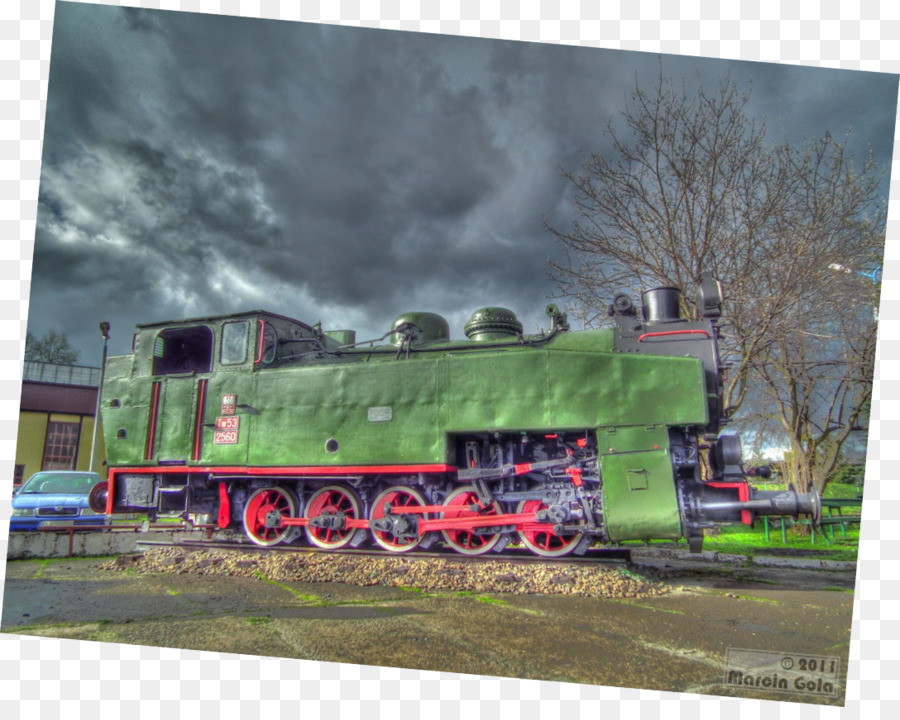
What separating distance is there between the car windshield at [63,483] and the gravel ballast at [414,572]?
4.88 ft

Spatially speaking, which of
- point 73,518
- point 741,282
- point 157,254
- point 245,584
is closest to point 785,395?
point 741,282

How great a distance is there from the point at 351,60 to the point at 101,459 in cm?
588

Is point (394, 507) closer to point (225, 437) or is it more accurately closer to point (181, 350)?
point (225, 437)

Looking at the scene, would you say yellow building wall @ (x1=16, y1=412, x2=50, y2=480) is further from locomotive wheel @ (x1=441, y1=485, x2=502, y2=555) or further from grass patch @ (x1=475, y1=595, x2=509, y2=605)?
grass patch @ (x1=475, y1=595, x2=509, y2=605)

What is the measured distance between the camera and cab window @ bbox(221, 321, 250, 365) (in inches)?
Answer: 233

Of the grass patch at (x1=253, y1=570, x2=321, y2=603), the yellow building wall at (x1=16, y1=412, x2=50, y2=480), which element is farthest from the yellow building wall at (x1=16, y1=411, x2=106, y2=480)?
the grass patch at (x1=253, y1=570, x2=321, y2=603)

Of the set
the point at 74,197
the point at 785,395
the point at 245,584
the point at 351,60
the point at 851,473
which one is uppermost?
the point at 351,60

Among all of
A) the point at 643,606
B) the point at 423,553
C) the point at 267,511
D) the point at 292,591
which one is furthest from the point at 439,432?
the point at 267,511

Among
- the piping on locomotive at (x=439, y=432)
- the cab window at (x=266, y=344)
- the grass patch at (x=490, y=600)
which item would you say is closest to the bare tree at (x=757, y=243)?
the piping on locomotive at (x=439, y=432)

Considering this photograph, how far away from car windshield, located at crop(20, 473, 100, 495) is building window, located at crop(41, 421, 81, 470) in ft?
2.00

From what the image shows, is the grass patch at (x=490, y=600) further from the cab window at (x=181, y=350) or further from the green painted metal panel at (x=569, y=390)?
the cab window at (x=181, y=350)

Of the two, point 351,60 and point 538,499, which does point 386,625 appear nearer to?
point 538,499

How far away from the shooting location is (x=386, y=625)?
3.14 metres

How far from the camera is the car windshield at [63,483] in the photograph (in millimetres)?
6035
